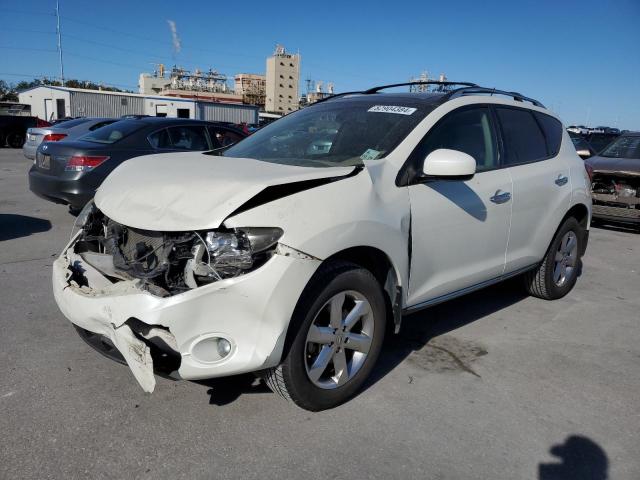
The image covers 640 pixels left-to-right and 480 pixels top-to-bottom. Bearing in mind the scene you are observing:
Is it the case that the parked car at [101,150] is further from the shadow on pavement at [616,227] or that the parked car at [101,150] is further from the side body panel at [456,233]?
the shadow on pavement at [616,227]

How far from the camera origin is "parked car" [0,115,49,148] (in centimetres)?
2105

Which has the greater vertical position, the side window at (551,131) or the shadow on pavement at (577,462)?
the side window at (551,131)

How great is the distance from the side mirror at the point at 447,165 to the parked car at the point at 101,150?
4.02 metres

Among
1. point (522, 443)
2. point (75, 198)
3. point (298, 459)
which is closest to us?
point (298, 459)

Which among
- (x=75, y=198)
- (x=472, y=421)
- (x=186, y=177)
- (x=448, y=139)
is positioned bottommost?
(x=472, y=421)

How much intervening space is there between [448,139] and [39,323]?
3.22 meters

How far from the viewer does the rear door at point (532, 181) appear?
13.3 feet

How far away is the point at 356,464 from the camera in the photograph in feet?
8.19

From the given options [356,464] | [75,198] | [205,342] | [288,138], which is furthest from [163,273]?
[75,198]

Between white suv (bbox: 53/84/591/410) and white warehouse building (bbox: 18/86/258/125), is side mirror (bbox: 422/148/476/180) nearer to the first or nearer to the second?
white suv (bbox: 53/84/591/410)

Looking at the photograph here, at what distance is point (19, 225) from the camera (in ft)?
23.2

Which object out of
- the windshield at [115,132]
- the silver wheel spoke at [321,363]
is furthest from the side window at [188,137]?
the silver wheel spoke at [321,363]

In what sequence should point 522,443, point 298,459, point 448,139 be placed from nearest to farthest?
point 298,459 → point 522,443 → point 448,139

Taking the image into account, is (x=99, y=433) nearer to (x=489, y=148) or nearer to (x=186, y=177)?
(x=186, y=177)
